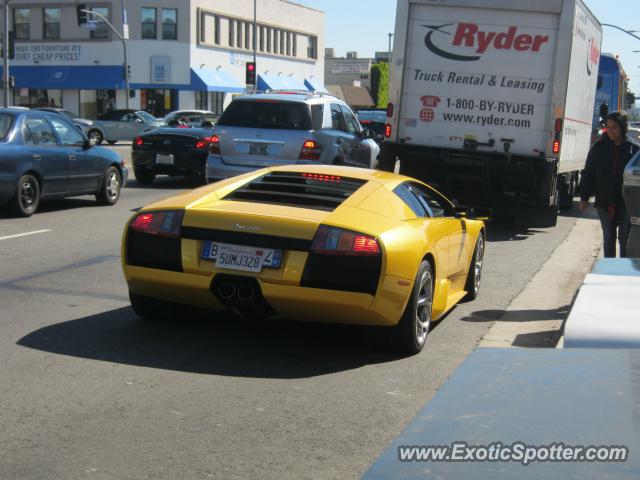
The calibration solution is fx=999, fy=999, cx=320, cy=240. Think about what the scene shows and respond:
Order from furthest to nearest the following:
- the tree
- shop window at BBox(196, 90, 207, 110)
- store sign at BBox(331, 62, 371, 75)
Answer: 1. store sign at BBox(331, 62, 371, 75)
2. the tree
3. shop window at BBox(196, 90, 207, 110)

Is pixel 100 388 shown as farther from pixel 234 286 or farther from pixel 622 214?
pixel 622 214

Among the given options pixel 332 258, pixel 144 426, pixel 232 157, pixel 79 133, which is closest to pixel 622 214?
pixel 332 258

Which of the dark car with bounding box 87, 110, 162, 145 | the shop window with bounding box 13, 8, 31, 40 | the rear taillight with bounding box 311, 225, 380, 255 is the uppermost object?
the shop window with bounding box 13, 8, 31, 40

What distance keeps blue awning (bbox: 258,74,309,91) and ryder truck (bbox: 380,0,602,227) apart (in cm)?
5804

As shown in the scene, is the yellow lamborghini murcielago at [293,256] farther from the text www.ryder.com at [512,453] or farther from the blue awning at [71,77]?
the blue awning at [71,77]

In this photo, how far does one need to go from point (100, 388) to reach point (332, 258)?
5.49 feet

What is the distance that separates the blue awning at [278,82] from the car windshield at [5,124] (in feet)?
193

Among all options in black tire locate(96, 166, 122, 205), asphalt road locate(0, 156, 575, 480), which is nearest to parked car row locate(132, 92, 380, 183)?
black tire locate(96, 166, 122, 205)

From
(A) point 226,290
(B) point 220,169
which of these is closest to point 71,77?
(B) point 220,169

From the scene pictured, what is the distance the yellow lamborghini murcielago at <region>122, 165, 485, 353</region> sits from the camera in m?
6.43

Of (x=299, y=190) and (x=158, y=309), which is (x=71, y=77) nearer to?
(x=158, y=309)

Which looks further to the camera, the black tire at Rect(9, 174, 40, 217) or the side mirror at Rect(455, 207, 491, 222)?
the black tire at Rect(9, 174, 40, 217)

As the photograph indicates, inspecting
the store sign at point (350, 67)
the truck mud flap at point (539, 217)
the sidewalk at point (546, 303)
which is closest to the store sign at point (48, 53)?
the truck mud flap at point (539, 217)

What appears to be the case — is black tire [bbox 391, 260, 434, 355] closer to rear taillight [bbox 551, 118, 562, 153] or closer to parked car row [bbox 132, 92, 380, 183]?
rear taillight [bbox 551, 118, 562, 153]
